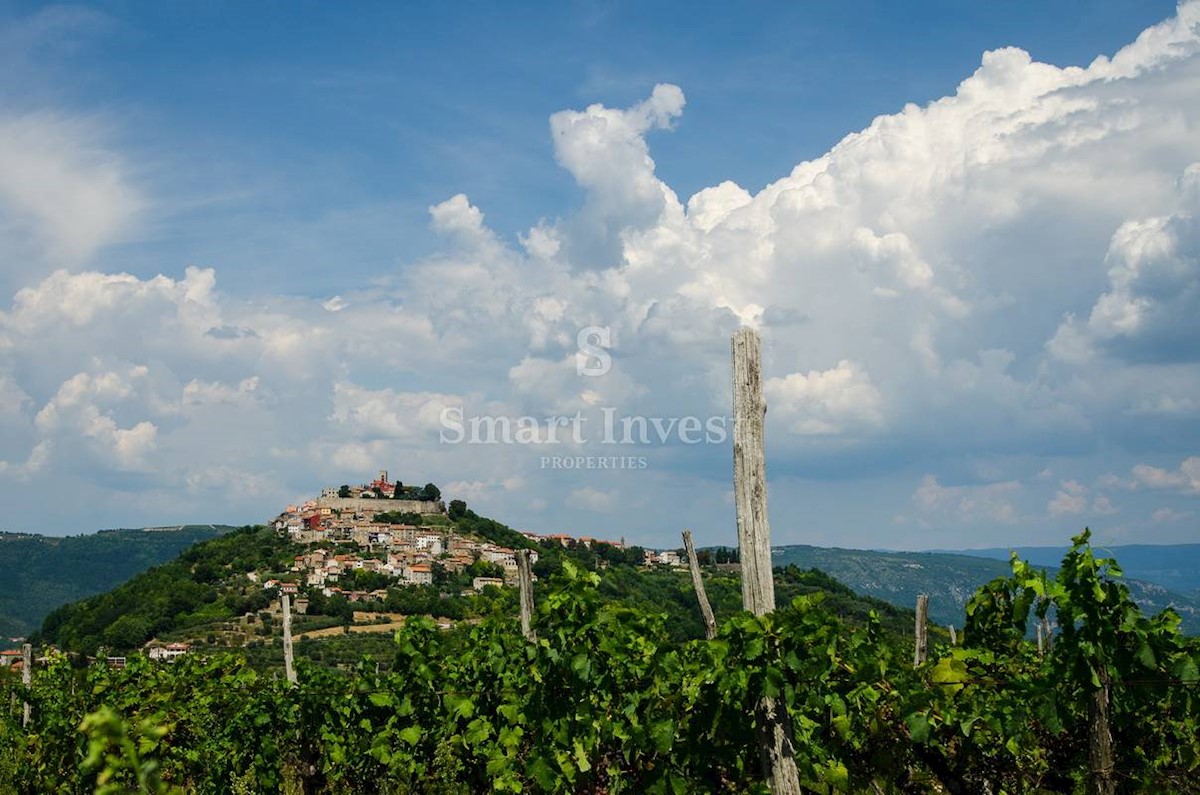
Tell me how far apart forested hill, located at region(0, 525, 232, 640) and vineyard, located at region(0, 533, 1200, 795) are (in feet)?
513

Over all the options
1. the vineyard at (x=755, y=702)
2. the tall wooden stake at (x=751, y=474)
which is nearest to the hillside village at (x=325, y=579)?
the vineyard at (x=755, y=702)

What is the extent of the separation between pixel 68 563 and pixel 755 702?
192988 millimetres

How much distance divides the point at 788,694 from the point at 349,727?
5365 millimetres

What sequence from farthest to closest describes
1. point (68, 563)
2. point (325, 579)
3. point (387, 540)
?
point (68, 563) < point (387, 540) < point (325, 579)

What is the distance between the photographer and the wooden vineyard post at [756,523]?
4.29 metres

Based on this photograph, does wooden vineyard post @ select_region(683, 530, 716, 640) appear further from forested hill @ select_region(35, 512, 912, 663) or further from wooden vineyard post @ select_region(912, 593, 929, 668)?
forested hill @ select_region(35, 512, 912, 663)

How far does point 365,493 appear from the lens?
11944cm

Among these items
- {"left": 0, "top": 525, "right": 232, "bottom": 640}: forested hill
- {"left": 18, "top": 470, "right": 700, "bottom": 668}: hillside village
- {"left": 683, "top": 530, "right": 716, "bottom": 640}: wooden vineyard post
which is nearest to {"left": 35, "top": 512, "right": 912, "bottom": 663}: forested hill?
{"left": 18, "top": 470, "right": 700, "bottom": 668}: hillside village

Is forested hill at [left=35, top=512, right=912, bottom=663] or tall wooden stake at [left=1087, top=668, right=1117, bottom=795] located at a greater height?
tall wooden stake at [left=1087, top=668, right=1117, bottom=795]

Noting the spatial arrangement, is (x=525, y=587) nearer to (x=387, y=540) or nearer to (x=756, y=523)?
(x=756, y=523)

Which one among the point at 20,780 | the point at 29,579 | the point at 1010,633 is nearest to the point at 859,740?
the point at 1010,633

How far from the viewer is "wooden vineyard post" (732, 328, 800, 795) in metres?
4.29

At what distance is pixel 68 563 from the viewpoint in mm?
167250

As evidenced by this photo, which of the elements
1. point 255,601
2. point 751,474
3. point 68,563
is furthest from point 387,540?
point 68,563
